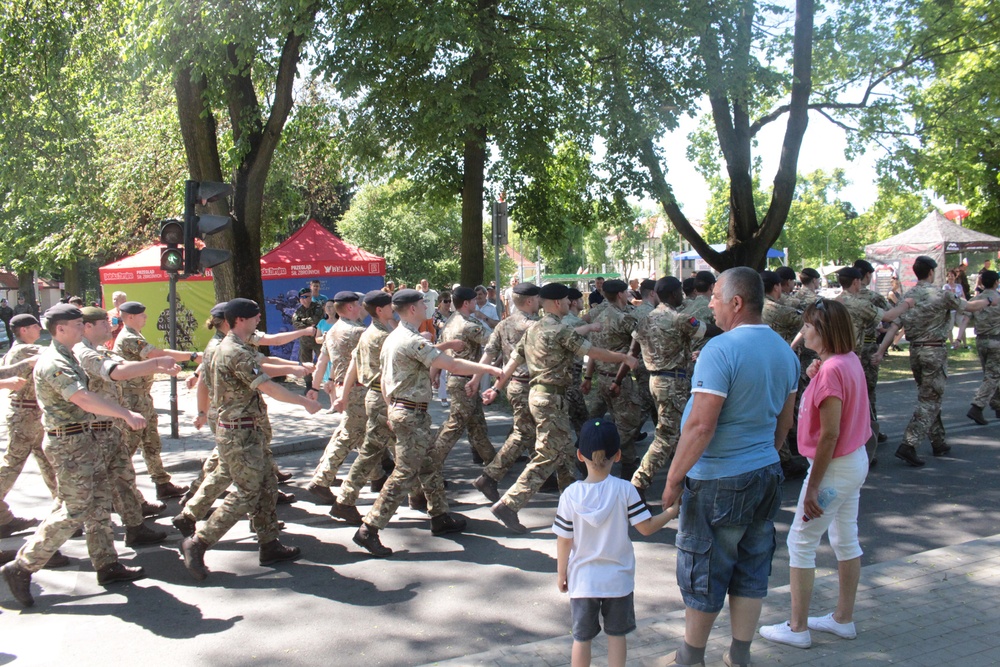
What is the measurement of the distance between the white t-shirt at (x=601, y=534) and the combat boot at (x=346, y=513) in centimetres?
378

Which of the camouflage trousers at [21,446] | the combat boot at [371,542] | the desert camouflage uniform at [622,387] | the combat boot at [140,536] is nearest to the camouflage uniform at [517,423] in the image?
the desert camouflage uniform at [622,387]

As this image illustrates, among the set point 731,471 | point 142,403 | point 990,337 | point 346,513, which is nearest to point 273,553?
point 346,513

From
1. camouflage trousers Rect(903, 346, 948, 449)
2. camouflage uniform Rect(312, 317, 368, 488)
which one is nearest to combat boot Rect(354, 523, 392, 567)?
camouflage uniform Rect(312, 317, 368, 488)

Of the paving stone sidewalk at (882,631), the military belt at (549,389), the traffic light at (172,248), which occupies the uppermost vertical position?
the traffic light at (172,248)

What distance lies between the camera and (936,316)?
28.9 feet

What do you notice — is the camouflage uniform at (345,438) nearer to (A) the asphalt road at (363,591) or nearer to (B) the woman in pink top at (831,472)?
(A) the asphalt road at (363,591)

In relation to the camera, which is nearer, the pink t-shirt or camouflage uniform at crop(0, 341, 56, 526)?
the pink t-shirt

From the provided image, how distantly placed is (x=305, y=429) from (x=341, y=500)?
198 inches

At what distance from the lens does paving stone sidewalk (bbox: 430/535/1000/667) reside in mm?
4223

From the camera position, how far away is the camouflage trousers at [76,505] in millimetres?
5559

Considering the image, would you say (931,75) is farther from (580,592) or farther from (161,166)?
(161,166)

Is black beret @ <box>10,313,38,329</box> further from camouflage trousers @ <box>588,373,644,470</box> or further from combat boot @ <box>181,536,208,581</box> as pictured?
camouflage trousers @ <box>588,373,644,470</box>

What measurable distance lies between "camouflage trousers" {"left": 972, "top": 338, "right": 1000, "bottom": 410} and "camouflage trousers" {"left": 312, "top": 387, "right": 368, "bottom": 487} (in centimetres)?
753

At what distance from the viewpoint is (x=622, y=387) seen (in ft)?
27.5
